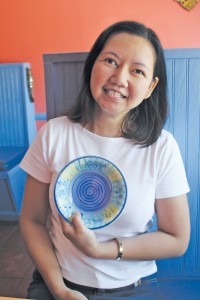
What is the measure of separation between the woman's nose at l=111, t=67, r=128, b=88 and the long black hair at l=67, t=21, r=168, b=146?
106 mm

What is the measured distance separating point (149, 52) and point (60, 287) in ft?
2.17

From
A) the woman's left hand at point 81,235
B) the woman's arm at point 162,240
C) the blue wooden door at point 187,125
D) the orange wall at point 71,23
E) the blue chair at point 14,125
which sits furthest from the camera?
the orange wall at point 71,23

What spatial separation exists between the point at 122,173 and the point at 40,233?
32cm

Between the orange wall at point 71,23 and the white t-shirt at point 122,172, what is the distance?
1911 mm

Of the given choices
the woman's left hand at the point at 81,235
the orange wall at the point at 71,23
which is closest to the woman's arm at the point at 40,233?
the woman's left hand at the point at 81,235

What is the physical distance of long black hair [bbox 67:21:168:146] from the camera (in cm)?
87

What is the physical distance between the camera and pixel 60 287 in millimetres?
873

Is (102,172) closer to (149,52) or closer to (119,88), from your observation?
(119,88)

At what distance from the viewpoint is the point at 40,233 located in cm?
97

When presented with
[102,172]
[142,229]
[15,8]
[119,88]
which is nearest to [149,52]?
[119,88]

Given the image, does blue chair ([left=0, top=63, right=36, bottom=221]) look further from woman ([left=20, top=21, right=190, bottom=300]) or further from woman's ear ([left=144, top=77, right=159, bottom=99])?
woman's ear ([left=144, top=77, right=159, bottom=99])

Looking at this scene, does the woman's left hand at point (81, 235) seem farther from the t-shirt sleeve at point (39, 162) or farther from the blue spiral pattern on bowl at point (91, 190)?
the t-shirt sleeve at point (39, 162)

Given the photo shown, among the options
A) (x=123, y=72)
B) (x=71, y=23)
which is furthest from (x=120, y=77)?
(x=71, y=23)

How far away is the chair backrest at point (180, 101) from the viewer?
1063 mm
